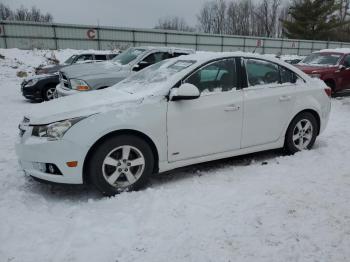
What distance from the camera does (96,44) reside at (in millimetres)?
24922

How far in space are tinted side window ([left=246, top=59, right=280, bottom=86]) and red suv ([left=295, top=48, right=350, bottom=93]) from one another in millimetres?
6605

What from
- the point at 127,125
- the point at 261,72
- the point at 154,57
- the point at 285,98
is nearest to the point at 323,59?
the point at 154,57

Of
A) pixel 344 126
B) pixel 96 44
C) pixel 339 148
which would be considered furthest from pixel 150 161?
pixel 96 44

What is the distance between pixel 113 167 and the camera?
3.69 m

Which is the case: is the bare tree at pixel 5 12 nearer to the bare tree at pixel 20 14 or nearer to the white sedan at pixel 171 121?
the bare tree at pixel 20 14

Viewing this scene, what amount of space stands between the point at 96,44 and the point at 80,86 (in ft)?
62.4

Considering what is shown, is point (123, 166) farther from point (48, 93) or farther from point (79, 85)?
point (48, 93)

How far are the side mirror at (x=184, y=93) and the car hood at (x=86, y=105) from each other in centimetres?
14

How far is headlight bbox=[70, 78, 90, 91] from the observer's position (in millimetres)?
7179

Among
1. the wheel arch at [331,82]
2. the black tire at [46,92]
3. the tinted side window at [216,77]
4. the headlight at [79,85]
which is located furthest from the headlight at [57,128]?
the wheel arch at [331,82]

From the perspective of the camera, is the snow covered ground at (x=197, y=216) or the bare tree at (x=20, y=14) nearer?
the snow covered ground at (x=197, y=216)

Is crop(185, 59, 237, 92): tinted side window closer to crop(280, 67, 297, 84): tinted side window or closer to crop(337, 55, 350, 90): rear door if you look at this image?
crop(280, 67, 297, 84): tinted side window

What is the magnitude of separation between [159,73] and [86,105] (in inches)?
48.8

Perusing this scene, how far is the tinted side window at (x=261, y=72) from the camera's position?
4.54 m
